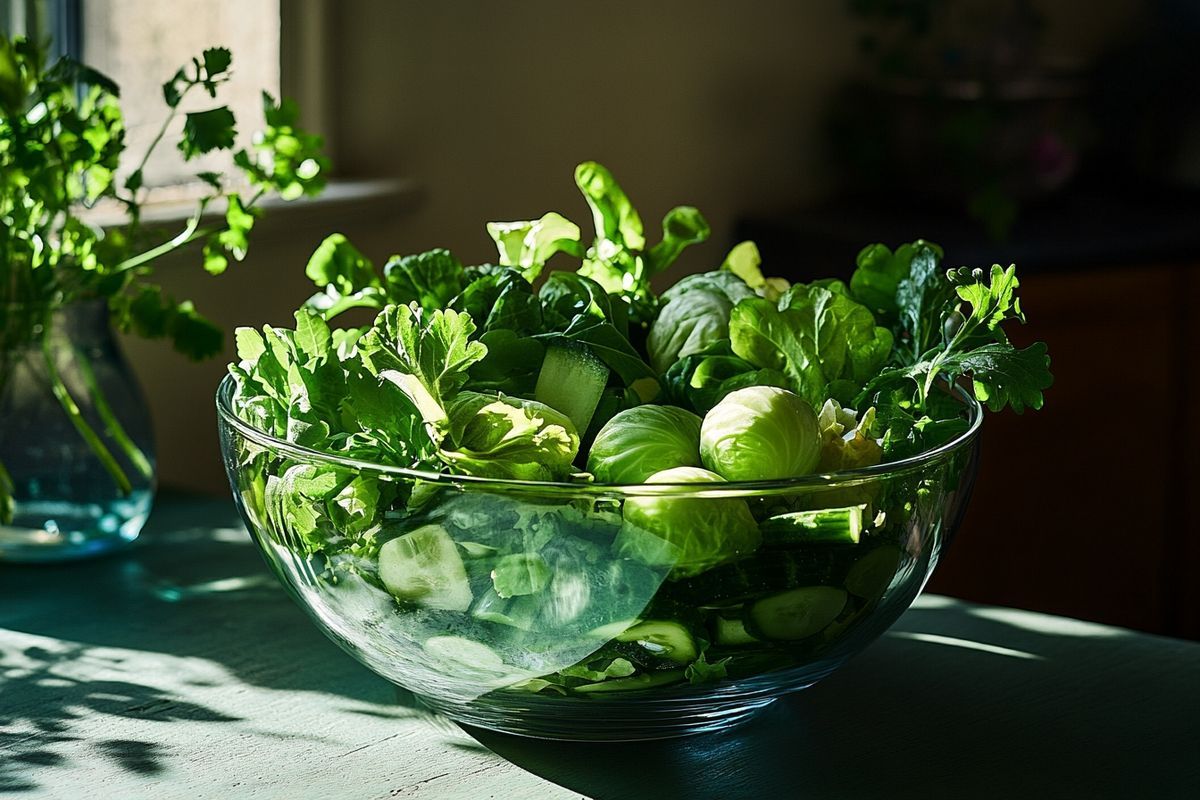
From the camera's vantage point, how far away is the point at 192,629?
2.98 feet

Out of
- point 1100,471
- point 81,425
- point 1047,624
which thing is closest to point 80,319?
point 81,425

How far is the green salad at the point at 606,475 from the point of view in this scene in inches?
24.4

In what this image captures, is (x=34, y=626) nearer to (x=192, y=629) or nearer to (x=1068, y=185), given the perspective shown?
(x=192, y=629)

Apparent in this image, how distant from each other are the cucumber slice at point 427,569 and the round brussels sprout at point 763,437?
135 millimetres

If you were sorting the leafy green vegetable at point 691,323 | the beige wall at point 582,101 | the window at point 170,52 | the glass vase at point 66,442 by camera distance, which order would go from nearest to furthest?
1. the leafy green vegetable at point 691,323
2. the glass vase at point 66,442
3. the window at point 170,52
4. the beige wall at point 582,101

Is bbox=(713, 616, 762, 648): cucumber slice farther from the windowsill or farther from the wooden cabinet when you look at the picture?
the wooden cabinet

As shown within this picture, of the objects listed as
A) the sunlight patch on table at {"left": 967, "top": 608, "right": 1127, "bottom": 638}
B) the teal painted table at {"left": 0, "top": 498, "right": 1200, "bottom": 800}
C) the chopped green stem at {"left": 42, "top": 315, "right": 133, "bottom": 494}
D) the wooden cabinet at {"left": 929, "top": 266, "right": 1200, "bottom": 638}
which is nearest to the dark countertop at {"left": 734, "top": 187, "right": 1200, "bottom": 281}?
the wooden cabinet at {"left": 929, "top": 266, "right": 1200, "bottom": 638}

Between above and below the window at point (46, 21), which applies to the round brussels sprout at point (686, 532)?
below

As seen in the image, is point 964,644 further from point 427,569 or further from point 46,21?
point 46,21

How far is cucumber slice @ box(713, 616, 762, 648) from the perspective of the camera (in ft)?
2.11

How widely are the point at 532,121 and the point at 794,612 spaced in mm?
1287

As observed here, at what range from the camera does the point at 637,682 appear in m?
0.66

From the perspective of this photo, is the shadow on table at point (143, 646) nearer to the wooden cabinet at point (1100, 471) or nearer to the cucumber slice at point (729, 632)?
the cucumber slice at point (729, 632)

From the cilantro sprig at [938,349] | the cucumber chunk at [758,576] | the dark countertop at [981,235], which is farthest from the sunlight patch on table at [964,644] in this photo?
the dark countertop at [981,235]
